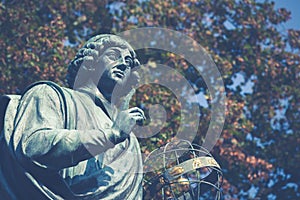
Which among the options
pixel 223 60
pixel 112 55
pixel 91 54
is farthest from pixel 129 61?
pixel 223 60

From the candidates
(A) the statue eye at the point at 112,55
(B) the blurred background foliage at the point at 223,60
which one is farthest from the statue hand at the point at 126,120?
(B) the blurred background foliage at the point at 223,60

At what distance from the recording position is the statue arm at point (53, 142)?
600 centimetres

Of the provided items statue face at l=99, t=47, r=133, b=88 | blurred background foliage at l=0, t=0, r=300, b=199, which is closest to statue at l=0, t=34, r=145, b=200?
statue face at l=99, t=47, r=133, b=88

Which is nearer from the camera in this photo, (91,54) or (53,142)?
(53,142)

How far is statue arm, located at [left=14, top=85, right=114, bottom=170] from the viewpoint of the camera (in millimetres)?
5996

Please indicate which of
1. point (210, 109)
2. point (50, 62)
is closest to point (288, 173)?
point (210, 109)

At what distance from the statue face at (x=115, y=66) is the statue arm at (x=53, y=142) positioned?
2.21 ft

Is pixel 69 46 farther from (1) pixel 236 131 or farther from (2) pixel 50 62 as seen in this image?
(1) pixel 236 131

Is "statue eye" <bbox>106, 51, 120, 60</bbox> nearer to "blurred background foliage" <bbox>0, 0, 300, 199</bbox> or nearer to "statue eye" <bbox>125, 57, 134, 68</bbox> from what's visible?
"statue eye" <bbox>125, 57, 134, 68</bbox>

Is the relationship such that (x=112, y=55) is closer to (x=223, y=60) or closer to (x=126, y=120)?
(x=126, y=120)

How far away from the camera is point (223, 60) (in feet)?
51.0

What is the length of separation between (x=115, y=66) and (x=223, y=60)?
8.76 m

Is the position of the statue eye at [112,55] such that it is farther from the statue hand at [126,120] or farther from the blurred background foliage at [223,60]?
the blurred background foliage at [223,60]

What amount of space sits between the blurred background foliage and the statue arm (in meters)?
6.55
